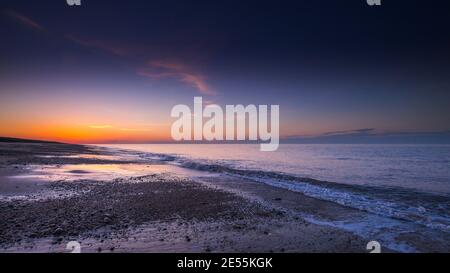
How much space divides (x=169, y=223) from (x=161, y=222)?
0.30 meters

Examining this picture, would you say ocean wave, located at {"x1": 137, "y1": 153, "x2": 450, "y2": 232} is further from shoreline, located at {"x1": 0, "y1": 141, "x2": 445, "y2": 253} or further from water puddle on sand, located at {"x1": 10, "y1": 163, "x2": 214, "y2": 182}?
water puddle on sand, located at {"x1": 10, "y1": 163, "x2": 214, "y2": 182}

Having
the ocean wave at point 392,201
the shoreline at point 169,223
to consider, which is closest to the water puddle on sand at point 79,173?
the shoreline at point 169,223

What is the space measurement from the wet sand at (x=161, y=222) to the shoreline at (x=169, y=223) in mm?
24

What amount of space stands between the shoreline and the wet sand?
2 centimetres

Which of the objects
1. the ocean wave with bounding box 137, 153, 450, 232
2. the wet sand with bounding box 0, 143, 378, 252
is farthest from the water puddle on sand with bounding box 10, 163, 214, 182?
the ocean wave with bounding box 137, 153, 450, 232

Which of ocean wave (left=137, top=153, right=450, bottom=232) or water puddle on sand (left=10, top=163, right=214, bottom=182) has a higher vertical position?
water puddle on sand (left=10, top=163, right=214, bottom=182)

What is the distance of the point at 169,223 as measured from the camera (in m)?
9.95

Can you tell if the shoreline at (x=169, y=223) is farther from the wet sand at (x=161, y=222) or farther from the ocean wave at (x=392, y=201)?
the ocean wave at (x=392, y=201)

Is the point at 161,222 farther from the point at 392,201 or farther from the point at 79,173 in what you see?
the point at 79,173

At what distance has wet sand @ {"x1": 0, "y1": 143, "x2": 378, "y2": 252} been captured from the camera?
7812mm

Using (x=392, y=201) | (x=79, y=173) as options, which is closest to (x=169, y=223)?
(x=392, y=201)

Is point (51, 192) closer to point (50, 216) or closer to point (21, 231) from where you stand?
point (50, 216)
